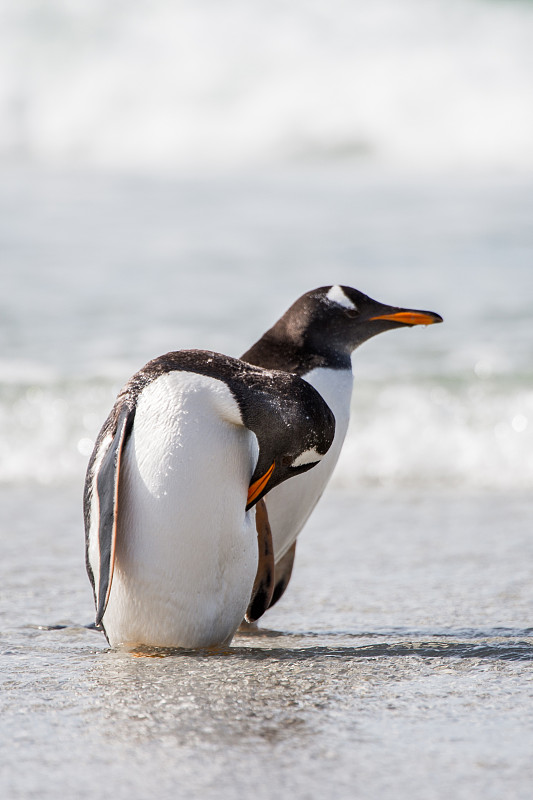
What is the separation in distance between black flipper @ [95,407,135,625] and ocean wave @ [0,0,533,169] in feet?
41.0

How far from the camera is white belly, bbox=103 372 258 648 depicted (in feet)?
8.67

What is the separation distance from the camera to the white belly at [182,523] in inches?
104

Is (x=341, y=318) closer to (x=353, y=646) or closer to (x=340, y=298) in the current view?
(x=340, y=298)

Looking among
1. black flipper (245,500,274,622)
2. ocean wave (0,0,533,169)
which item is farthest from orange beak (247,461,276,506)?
ocean wave (0,0,533,169)

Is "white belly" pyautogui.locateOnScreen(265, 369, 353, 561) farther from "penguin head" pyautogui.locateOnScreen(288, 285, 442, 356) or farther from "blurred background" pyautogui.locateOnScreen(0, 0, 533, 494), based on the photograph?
"blurred background" pyautogui.locateOnScreen(0, 0, 533, 494)

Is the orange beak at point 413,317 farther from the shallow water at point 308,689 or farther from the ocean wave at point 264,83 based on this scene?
the ocean wave at point 264,83

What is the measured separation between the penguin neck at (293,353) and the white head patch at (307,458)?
2.91ft

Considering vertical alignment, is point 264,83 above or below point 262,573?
above

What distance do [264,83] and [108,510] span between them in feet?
45.3

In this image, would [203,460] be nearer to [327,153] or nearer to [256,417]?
[256,417]

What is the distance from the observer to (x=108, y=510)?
104 inches

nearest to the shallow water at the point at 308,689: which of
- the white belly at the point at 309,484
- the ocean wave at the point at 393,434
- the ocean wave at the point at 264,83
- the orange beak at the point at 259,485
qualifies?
the white belly at the point at 309,484

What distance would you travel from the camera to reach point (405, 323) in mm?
3648

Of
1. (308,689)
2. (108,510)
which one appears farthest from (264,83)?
(308,689)
